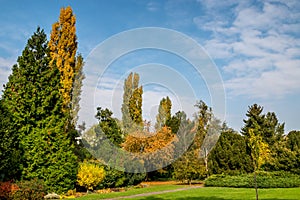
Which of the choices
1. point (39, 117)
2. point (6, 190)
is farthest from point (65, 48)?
point (6, 190)

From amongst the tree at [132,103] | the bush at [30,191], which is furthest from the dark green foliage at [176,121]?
the bush at [30,191]

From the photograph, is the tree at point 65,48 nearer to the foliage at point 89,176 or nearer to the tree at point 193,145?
the foliage at point 89,176

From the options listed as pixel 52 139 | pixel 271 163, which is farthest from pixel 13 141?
pixel 271 163

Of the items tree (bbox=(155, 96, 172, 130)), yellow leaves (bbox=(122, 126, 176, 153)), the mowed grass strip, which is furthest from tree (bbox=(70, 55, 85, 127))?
tree (bbox=(155, 96, 172, 130))

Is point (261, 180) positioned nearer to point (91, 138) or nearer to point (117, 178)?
point (117, 178)

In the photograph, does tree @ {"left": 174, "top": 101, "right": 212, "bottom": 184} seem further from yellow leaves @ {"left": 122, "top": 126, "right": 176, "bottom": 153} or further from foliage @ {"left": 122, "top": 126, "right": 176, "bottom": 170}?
yellow leaves @ {"left": 122, "top": 126, "right": 176, "bottom": 153}

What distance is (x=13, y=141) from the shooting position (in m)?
13.6

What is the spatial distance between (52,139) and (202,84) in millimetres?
8385

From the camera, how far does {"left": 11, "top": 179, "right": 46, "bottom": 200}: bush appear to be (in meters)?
11.8

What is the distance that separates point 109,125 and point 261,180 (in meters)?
10.9

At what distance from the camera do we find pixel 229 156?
70.0 feet

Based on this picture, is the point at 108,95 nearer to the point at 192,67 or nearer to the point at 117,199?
the point at 192,67

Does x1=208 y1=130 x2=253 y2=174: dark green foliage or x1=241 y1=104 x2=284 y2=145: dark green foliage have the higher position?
x1=241 y1=104 x2=284 y2=145: dark green foliage

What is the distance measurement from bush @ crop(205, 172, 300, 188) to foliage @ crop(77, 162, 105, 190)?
7.40 metres
